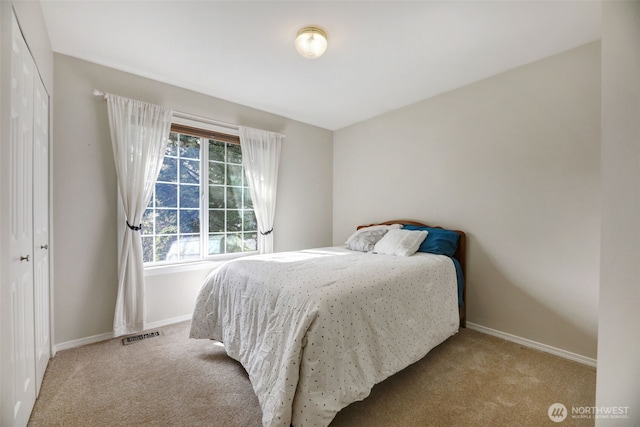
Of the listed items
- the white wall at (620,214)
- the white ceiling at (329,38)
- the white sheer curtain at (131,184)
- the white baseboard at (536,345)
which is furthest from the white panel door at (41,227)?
the white baseboard at (536,345)

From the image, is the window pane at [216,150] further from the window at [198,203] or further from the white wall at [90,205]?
the white wall at [90,205]

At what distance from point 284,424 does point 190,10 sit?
8.36 feet

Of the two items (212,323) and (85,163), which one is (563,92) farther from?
(85,163)

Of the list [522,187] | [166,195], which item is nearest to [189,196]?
[166,195]

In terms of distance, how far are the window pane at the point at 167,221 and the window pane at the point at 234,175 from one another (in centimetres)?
72

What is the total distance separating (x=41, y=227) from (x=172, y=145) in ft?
4.51

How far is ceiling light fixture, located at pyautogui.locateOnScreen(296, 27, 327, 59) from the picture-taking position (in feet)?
6.41

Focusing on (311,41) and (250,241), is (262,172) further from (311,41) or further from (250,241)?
(311,41)

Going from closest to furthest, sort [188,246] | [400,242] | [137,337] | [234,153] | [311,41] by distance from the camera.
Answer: [311,41]
[137,337]
[400,242]
[188,246]
[234,153]

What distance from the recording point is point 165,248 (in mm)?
2846

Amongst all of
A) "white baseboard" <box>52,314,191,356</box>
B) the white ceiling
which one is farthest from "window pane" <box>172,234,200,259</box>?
the white ceiling

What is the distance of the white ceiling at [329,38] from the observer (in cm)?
179

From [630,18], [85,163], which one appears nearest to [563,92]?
[630,18]

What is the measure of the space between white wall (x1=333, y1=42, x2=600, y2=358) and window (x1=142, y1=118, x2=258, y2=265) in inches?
83.4
